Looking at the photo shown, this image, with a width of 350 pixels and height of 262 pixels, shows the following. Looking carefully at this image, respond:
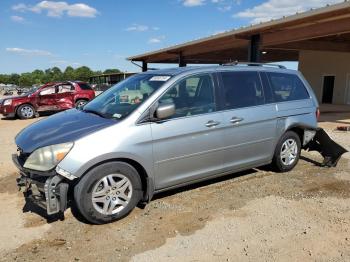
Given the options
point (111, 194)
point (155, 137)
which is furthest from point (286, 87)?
point (111, 194)

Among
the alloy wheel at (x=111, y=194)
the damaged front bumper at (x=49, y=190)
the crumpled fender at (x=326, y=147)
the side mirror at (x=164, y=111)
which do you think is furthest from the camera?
the crumpled fender at (x=326, y=147)

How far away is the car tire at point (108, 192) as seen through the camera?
399cm

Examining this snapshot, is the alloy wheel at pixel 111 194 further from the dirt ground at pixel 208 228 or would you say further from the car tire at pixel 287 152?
the car tire at pixel 287 152

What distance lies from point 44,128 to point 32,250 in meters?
1.49

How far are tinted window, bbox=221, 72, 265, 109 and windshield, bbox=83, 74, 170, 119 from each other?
922 mm

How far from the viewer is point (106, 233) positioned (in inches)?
158

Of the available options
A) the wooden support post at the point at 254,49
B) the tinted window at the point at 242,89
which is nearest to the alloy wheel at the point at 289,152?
the tinted window at the point at 242,89

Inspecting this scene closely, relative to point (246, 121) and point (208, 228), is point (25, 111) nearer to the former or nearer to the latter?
point (246, 121)

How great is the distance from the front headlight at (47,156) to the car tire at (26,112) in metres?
13.4

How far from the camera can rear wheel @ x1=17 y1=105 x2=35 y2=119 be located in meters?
16.4

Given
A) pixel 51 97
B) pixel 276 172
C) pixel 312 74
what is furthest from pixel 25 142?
pixel 312 74

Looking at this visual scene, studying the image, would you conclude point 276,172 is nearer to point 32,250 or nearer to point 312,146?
point 312,146

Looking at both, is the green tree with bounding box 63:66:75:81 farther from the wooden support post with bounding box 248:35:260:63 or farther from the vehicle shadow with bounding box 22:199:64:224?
the vehicle shadow with bounding box 22:199:64:224

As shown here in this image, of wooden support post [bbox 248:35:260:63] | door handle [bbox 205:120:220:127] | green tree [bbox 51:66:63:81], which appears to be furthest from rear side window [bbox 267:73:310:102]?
green tree [bbox 51:66:63:81]
